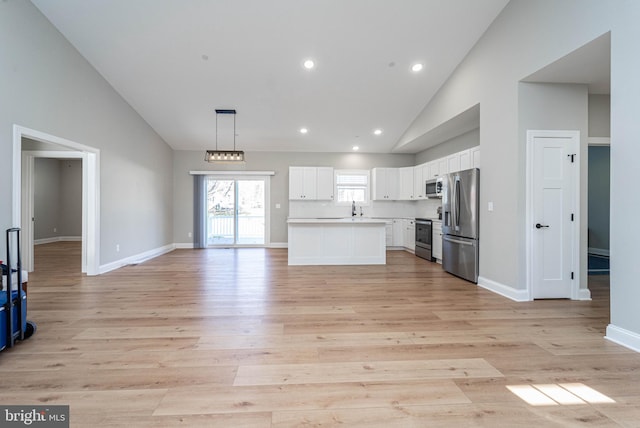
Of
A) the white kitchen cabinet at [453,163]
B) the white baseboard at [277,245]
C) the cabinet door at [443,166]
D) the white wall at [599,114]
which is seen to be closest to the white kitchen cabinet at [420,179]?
the cabinet door at [443,166]

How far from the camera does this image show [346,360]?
212 cm

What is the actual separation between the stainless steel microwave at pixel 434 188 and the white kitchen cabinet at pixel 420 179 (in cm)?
46

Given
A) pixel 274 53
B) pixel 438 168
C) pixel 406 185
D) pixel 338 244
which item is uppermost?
pixel 274 53

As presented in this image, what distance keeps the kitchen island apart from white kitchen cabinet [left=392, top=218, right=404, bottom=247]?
7.50 ft

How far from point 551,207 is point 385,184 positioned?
460 centimetres

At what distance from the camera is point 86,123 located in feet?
14.8

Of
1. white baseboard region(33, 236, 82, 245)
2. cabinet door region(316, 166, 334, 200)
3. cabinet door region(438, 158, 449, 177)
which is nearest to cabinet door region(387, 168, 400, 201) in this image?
cabinet door region(316, 166, 334, 200)

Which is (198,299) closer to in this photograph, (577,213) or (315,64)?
(315,64)

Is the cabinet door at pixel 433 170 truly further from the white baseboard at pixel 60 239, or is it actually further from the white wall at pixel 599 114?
the white baseboard at pixel 60 239

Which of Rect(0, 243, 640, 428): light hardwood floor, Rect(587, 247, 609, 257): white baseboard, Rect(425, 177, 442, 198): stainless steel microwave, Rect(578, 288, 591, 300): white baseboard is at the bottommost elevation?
Rect(0, 243, 640, 428): light hardwood floor

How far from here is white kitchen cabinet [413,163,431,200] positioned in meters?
6.87

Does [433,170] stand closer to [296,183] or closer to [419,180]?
[419,180]

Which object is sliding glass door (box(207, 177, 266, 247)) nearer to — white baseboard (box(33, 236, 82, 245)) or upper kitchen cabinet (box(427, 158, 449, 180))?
upper kitchen cabinet (box(427, 158, 449, 180))

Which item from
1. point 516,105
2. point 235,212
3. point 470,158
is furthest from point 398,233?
point 516,105
